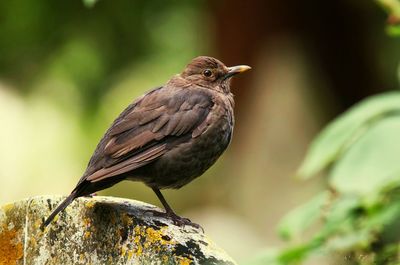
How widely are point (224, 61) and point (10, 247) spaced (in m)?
7.01

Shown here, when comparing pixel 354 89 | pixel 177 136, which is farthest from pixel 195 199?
pixel 177 136

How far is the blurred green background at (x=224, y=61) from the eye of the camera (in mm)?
10242

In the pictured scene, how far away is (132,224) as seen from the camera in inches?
137

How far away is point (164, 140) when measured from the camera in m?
4.41

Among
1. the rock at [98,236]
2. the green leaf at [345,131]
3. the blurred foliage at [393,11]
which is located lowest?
the rock at [98,236]

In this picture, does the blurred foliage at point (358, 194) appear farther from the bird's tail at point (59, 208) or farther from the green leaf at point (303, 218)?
the bird's tail at point (59, 208)

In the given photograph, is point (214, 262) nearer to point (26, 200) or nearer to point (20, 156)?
point (26, 200)

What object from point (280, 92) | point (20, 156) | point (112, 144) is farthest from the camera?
point (20, 156)

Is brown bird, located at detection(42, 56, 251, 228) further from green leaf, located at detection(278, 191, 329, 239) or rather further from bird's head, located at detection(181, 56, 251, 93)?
green leaf, located at detection(278, 191, 329, 239)

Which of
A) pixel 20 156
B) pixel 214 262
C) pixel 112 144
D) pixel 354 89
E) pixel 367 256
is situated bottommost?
pixel 214 262

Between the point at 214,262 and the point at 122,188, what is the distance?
10299mm

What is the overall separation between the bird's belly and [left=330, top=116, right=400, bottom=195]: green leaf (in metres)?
1.31

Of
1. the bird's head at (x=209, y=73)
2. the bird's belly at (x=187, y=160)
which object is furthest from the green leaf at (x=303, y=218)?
the bird's head at (x=209, y=73)

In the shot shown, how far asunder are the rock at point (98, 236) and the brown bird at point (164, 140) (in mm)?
298
